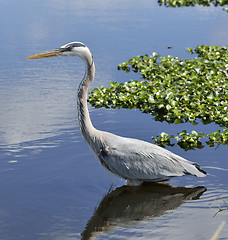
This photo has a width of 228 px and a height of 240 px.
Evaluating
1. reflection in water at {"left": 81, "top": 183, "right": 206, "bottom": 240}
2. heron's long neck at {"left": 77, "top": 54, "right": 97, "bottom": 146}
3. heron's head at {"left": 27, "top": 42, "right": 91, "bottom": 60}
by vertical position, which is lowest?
reflection in water at {"left": 81, "top": 183, "right": 206, "bottom": 240}

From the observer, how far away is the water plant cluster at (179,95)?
27.6 ft

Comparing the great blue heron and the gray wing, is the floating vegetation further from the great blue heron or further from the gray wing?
the gray wing

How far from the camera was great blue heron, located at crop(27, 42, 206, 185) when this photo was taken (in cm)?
654

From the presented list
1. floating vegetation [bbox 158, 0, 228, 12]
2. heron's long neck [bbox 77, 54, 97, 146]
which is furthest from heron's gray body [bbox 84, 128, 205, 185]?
floating vegetation [bbox 158, 0, 228, 12]

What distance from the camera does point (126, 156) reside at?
6.55 meters

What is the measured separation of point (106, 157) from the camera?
659 cm

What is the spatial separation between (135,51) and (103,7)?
299 inches

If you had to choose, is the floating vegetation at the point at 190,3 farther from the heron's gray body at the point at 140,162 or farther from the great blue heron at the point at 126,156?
the heron's gray body at the point at 140,162

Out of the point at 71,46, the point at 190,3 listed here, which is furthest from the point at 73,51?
the point at 190,3

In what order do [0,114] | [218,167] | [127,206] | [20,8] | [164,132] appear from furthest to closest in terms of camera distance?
1. [20,8]
2. [0,114]
3. [164,132]
4. [218,167]
5. [127,206]

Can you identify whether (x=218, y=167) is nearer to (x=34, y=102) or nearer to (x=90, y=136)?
(x=90, y=136)

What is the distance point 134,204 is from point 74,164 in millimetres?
1340

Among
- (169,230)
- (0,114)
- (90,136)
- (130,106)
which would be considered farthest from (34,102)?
(169,230)

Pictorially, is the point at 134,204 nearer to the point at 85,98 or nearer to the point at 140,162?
the point at 140,162
